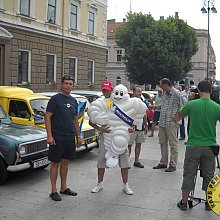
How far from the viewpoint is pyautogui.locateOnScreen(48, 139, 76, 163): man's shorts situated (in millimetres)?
5551

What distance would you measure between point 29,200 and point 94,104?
5.88ft

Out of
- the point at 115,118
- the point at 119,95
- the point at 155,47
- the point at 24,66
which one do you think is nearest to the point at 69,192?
the point at 115,118

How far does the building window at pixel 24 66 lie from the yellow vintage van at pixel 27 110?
40.8 feet

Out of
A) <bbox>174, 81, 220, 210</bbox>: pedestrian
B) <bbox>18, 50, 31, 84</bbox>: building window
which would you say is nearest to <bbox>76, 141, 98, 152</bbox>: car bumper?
<bbox>174, 81, 220, 210</bbox>: pedestrian

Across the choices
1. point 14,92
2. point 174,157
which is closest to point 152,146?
point 174,157

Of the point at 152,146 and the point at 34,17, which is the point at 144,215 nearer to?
the point at 152,146

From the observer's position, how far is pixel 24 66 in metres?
21.7

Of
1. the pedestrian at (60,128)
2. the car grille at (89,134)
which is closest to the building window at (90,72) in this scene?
the car grille at (89,134)

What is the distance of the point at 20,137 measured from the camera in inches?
255

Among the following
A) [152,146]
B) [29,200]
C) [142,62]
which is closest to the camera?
[29,200]

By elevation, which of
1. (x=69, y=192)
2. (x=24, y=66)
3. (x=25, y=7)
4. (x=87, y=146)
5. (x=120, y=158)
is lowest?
(x=69, y=192)

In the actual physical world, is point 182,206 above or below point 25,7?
below

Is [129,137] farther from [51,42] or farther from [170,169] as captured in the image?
[51,42]

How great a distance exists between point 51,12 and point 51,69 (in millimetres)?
3751
